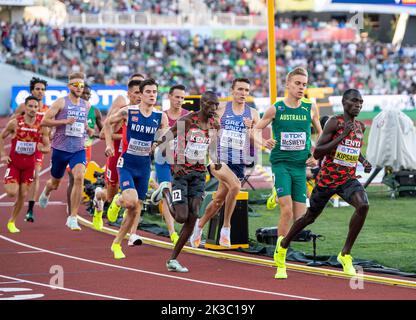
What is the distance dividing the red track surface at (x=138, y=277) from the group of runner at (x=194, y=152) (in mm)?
330

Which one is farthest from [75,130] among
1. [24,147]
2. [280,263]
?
[280,263]

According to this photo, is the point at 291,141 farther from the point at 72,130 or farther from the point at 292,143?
the point at 72,130

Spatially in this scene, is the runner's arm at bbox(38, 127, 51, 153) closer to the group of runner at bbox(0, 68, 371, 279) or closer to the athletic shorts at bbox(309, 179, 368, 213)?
the group of runner at bbox(0, 68, 371, 279)

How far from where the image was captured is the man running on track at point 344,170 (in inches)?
424

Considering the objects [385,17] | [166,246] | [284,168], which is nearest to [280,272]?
[284,168]

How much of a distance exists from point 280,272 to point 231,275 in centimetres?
58

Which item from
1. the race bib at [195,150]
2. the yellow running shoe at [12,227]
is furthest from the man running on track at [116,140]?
the race bib at [195,150]

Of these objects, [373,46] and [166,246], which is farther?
[373,46]

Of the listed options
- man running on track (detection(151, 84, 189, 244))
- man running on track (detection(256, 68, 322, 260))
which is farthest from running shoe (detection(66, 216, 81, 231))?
man running on track (detection(256, 68, 322, 260))

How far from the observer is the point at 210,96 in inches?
453

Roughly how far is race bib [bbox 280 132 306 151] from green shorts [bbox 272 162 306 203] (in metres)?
0.19

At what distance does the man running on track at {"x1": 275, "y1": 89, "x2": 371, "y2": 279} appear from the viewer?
10758 millimetres
